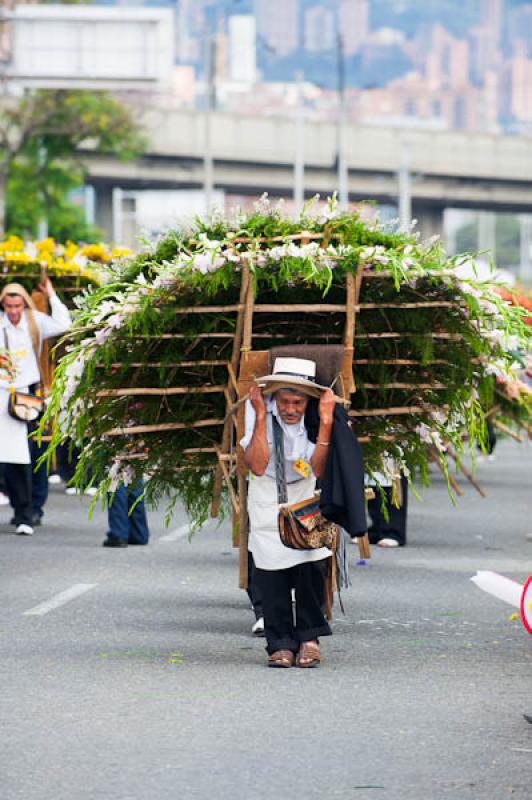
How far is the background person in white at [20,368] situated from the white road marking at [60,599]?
3787 mm

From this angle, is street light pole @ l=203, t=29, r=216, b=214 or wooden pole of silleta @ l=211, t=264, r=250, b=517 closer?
wooden pole of silleta @ l=211, t=264, r=250, b=517

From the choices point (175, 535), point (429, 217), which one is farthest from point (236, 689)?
point (429, 217)

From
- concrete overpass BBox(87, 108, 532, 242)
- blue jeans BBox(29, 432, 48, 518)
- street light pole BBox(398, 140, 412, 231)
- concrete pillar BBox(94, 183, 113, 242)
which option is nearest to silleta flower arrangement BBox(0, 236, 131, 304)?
blue jeans BBox(29, 432, 48, 518)

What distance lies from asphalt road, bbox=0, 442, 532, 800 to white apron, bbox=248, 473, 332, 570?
50 cm

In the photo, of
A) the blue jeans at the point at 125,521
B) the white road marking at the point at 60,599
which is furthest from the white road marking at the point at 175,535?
the white road marking at the point at 60,599

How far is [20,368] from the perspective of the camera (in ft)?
54.1

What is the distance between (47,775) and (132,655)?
9.15 feet

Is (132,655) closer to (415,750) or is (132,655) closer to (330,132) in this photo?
(415,750)

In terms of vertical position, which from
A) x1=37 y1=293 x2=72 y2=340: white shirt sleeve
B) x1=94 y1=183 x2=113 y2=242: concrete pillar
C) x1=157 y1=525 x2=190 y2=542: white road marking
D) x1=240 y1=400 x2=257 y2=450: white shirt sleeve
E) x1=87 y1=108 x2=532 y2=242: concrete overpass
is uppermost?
x1=87 y1=108 x2=532 y2=242: concrete overpass

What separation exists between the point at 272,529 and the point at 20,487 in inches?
281

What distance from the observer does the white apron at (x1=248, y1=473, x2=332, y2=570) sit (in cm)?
942

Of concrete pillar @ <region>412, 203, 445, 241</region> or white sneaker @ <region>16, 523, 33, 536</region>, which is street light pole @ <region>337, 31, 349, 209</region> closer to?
concrete pillar @ <region>412, 203, 445, 241</region>

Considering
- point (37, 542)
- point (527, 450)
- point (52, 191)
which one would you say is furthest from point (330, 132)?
point (37, 542)

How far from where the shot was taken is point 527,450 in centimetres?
3697
